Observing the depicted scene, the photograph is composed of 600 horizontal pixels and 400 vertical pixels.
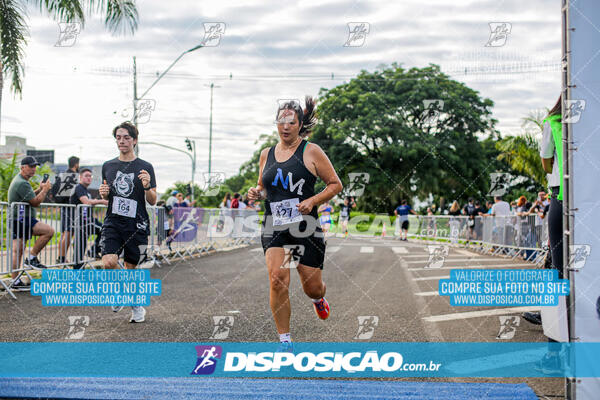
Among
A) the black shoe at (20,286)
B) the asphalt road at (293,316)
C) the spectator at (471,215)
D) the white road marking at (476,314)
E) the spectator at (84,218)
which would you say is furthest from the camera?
the spectator at (471,215)

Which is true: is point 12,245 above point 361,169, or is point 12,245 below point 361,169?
below

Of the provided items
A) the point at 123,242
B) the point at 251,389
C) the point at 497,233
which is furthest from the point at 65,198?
the point at 497,233

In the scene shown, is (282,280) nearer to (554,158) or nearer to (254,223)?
(554,158)

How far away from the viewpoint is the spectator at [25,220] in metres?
7.65

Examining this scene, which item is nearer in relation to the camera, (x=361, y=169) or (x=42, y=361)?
(x=42, y=361)

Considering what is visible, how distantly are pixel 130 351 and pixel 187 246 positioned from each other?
9935mm

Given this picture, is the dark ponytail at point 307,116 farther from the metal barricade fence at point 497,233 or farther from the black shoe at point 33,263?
the metal barricade fence at point 497,233

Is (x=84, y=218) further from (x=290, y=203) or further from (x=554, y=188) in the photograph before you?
(x=554, y=188)

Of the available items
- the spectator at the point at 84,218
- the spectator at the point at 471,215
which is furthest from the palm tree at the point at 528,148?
the spectator at the point at 84,218

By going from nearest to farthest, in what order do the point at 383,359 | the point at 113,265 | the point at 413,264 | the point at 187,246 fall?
the point at 383,359 → the point at 113,265 → the point at 413,264 → the point at 187,246

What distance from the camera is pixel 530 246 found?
A: 42.7ft

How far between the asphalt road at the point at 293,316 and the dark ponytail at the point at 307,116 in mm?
1892

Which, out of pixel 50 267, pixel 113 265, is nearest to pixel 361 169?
pixel 50 267

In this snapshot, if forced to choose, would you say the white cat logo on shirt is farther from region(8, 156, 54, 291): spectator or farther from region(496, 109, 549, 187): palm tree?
region(496, 109, 549, 187): palm tree
